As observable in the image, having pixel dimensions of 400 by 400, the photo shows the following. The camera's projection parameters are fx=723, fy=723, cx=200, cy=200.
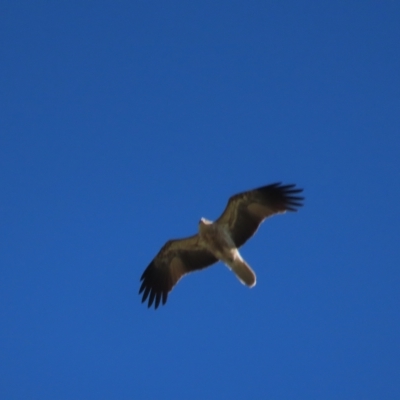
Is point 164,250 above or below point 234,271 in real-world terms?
above

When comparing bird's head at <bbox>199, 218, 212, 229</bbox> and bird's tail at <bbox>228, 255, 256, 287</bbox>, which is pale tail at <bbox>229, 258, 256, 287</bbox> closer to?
bird's tail at <bbox>228, 255, 256, 287</bbox>

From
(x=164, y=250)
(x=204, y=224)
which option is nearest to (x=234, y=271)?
(x=204, y=224)

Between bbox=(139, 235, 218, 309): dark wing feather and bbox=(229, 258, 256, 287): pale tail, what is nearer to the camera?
bbox=(229, 258, 256, 287): pale tail

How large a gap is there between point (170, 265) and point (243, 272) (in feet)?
7.34

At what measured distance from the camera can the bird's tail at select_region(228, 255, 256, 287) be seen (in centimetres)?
1414

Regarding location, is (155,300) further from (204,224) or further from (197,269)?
(204,224)

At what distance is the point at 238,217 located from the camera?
Result: 581 inches

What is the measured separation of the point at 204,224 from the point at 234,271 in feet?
3.77

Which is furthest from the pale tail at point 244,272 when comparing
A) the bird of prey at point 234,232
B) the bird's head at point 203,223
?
the bird's head at point 203,223

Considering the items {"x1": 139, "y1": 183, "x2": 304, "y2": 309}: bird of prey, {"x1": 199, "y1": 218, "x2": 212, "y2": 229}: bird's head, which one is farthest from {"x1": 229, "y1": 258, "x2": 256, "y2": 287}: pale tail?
{"x1": 199, "y1": 218, "x2": 212, "y2": 229}: bird's head

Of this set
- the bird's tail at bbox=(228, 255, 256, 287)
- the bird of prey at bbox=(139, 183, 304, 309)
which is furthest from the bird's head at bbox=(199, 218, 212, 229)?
the bird's tail at bbox=(228, 255, 256, 287)

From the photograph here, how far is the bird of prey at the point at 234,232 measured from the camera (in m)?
14.3

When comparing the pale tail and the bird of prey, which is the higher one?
the bird of prey

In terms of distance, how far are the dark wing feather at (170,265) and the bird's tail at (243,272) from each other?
0.88 m
